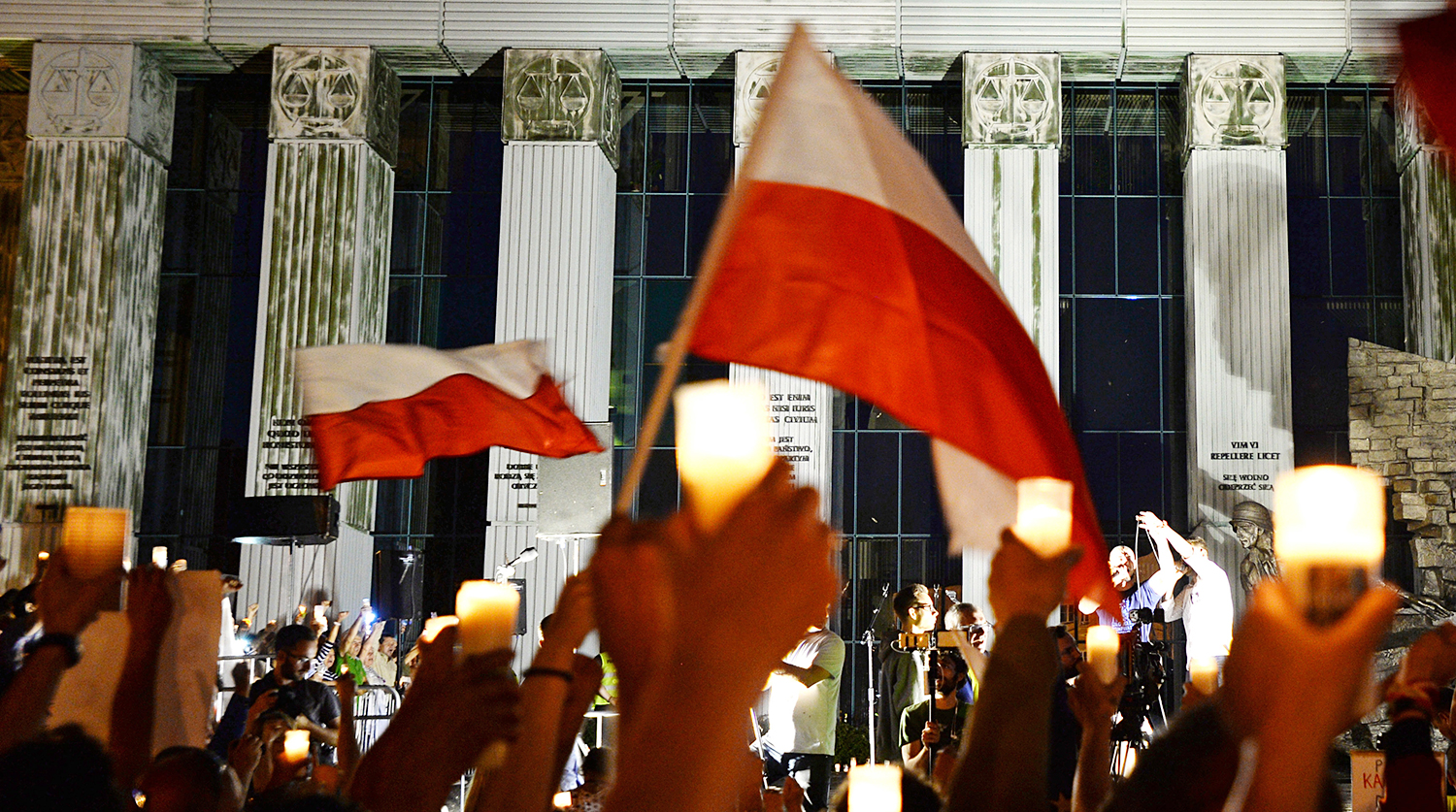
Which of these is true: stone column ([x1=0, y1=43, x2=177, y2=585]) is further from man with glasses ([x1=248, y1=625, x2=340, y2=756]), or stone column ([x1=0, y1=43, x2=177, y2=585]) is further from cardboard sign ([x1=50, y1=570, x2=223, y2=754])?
cardboard sign ([x1=50, y1=570, x2=223, y2=754])

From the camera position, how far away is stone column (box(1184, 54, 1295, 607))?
15.9 metres

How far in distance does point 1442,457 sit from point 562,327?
912cm

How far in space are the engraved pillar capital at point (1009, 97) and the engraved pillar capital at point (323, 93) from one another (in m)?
6.74

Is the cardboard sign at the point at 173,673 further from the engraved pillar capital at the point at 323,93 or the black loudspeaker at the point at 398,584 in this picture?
the engraved pillar capital at the point at 323,93

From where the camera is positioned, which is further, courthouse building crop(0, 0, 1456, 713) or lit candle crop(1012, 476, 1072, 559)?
courthouse building crop(0, 0, 1456, 713)

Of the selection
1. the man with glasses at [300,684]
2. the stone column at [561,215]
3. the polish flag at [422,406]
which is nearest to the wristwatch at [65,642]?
the polish flag at [422,406]

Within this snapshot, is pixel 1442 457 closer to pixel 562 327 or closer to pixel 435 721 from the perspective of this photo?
pixel 562 327

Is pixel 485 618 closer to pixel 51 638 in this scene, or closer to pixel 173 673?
pixel 51 638

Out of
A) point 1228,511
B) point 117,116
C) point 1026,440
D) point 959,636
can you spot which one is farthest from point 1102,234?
point 1026,440

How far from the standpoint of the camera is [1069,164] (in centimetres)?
1848

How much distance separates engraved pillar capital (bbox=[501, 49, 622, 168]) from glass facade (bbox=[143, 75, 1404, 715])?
1.39 metres

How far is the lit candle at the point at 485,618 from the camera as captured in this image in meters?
2.05

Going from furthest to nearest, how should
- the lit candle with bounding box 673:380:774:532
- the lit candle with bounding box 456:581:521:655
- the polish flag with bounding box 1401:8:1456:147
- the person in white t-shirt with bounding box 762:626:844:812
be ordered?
the person in white t-shirt with bounding box 762:626:844:812
the lit candle with bounding box 456:581:521:655
the polish flag with bounding box 1401:8:1456:147
the lit candle with bounding box 673:380:774:532

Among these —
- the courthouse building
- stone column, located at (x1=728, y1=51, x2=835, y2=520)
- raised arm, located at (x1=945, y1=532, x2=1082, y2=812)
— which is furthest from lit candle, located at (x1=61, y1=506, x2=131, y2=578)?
stone column, located at (x1=728, y1=51, x2=835, y2=520)
